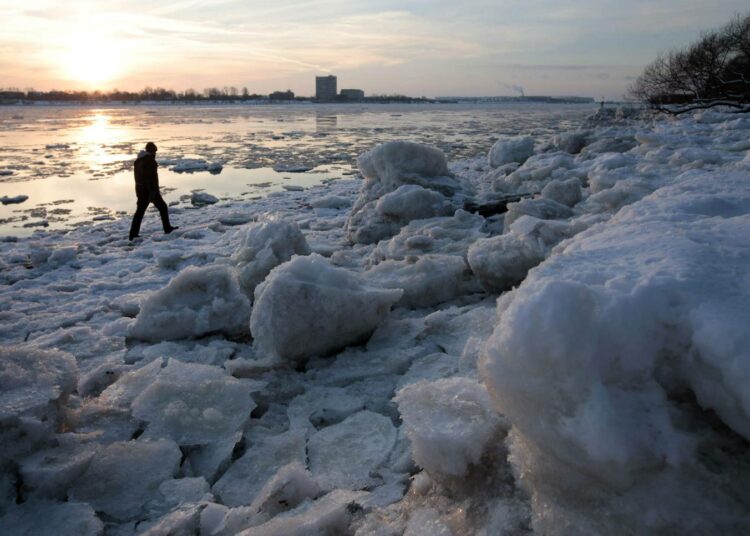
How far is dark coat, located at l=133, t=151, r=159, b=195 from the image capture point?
8164 millimetres

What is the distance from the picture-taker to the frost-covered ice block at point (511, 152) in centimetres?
1255

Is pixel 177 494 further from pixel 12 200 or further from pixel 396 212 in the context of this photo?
pixel 12 200

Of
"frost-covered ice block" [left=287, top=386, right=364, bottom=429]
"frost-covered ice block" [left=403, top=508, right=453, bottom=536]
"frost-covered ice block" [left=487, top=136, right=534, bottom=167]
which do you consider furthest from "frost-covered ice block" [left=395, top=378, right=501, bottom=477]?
"frost-covered ice block" [left=487, top=136, right=534, bottom=167]

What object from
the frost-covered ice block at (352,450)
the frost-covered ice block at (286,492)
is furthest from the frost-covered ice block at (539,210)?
the frost-covered ice block at (286,492)

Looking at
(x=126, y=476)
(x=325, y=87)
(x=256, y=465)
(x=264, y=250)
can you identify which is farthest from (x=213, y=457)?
(x=325, y=87)

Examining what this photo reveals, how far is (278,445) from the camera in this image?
8.27ft

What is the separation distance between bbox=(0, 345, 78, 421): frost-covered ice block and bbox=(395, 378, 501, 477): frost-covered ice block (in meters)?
1.85

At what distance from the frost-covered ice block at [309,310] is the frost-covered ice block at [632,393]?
2050 millimetres

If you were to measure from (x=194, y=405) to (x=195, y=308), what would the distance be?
141 centimetres

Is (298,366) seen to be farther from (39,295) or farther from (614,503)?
(39,295)

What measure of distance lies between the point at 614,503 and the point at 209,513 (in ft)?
4.93

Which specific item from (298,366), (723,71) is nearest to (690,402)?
(298,366)

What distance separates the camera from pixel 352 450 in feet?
7.97

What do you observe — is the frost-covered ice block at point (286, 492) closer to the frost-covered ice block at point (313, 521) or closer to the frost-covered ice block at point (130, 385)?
the frost-covered ice block at point (313, 521)
